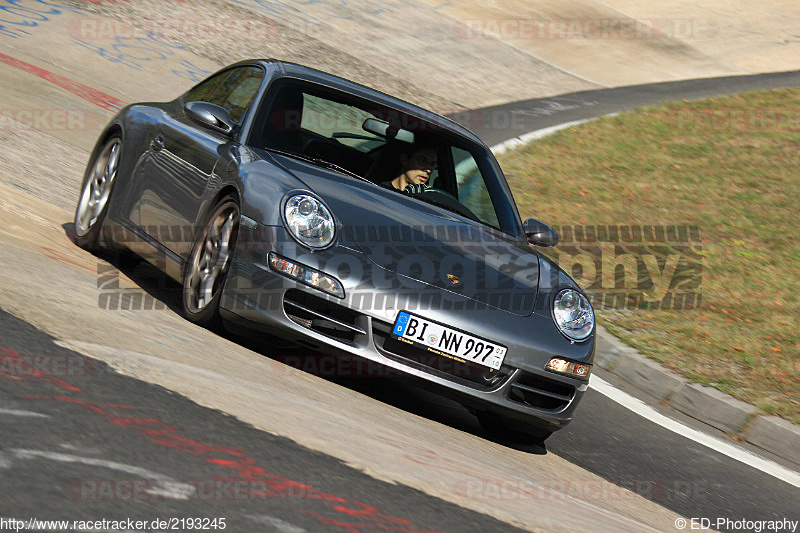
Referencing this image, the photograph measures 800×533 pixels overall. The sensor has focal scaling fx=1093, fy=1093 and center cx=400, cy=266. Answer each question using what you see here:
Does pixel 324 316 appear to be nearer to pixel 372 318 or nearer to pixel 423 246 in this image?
pixel 372 318

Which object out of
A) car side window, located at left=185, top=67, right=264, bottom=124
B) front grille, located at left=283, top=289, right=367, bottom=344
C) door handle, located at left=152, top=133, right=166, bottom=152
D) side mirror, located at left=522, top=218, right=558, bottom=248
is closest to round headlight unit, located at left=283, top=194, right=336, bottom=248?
front grille, located at left=283, top=289, right=367, bottom=344

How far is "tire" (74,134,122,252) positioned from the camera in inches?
275

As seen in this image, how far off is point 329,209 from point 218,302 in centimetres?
71

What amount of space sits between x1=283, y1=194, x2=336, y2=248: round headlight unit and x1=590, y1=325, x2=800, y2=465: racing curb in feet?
11.4

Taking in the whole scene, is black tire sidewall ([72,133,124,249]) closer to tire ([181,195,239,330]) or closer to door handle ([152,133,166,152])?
door handle ([152,133,166,152])

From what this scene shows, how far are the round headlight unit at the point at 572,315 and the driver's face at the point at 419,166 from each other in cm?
125

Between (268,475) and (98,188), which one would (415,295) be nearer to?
(268,475)

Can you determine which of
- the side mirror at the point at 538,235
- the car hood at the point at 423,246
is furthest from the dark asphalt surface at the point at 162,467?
the side mirror at the point at 538,235

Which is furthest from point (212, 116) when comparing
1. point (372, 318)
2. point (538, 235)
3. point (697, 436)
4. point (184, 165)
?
→ point (697, 436)

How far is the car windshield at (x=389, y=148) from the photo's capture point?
20.4 ft

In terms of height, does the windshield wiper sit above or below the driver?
above

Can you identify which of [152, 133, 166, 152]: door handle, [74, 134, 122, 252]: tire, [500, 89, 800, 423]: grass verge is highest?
[152, 133, 166, 152]: door handle

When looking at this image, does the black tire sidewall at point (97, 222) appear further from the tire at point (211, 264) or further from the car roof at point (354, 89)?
the tire at point (211, 264)

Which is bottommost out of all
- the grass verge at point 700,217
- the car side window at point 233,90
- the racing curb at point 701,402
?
the grass verge at point 700,217
